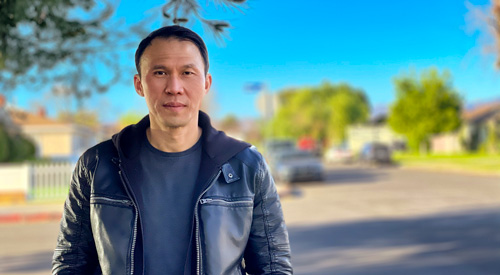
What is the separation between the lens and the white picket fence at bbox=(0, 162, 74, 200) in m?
17.1

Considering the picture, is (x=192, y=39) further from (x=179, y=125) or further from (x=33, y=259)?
(x=33, y=259)

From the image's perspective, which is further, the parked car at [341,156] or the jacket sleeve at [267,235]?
the parked car at [341,156]

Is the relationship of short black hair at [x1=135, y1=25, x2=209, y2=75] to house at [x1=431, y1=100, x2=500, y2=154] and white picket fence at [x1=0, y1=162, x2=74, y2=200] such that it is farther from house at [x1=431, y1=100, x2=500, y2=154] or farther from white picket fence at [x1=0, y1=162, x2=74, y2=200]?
house at [x1=431, y1=100, x2=500, y2=154]

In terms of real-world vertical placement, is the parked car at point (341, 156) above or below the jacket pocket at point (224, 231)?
above

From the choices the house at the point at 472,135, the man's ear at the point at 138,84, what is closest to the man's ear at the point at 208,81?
the man's ear at the point at 138,84

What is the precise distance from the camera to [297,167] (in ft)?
74.8

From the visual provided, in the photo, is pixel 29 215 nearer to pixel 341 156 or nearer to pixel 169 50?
pixel 169 50

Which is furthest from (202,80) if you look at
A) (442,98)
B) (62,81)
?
(442,98)

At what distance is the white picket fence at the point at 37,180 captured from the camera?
56.2 ft

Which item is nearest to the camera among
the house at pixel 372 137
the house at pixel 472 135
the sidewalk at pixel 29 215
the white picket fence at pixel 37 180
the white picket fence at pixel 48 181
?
the sidewalk at pixel 29 215

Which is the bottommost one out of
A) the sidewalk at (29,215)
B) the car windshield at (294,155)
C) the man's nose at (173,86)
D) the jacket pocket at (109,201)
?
the sidewalk at (29,215)

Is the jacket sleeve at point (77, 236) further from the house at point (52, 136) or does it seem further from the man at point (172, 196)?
the house at point (52, 136)

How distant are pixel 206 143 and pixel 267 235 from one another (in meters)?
0.42

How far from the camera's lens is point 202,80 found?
2.05 metres
